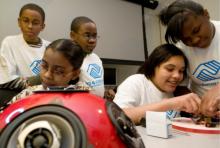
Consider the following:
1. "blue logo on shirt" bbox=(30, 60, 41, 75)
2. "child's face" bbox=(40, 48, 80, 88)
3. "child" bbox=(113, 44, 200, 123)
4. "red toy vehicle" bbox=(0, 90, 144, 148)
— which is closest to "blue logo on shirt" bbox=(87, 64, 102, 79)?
"blue logo on shirt" bbox=(30, 60, 41, 75)

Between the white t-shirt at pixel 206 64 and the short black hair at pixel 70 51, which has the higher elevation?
the short black hair at pixel 70 51

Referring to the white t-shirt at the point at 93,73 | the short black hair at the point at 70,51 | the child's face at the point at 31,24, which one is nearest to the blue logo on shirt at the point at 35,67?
the child's face at the point at 31,24

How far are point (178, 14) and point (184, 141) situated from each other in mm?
555

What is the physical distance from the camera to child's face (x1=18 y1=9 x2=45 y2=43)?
138 centimetres

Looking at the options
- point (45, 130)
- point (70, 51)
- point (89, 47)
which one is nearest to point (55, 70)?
point (70, 51)

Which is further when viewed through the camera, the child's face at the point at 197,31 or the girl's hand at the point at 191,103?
the child's face at the point at 197,31

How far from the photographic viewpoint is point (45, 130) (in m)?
0.35

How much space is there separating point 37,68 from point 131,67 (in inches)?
70.8

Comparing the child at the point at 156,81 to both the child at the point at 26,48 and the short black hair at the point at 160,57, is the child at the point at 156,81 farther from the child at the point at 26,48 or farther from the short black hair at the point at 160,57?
the child at the point at 26,48

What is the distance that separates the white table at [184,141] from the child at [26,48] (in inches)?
33.7

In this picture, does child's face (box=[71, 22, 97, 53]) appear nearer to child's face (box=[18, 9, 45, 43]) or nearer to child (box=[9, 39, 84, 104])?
child's face (box=[18, 9, 45, 43])

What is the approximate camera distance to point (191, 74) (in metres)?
1.15

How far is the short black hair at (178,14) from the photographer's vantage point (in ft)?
3.27

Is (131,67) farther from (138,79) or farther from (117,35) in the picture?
(138,79)
